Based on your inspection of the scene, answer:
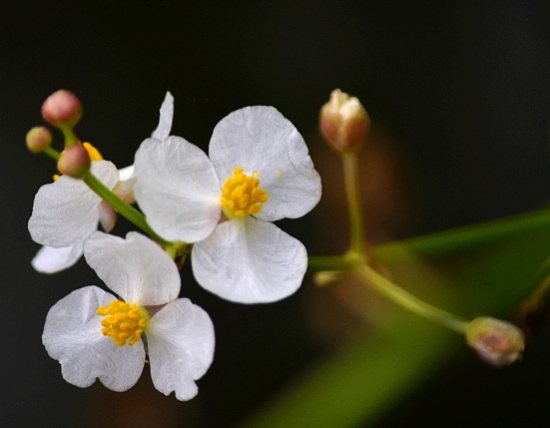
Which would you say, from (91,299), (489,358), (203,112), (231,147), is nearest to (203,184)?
(231,147)

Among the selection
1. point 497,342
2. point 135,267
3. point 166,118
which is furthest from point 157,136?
point 497,342

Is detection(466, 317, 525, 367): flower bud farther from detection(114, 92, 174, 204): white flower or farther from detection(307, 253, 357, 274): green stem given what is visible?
detection(114, 92, 174, 204): white flower

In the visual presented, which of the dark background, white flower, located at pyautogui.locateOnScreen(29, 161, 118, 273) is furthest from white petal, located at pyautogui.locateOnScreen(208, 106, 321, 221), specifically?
the dark background

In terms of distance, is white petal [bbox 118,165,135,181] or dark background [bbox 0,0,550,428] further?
dark background [bbox 0,0,550,428]

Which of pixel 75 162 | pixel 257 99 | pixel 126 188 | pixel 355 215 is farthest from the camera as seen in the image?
pixel 257 99

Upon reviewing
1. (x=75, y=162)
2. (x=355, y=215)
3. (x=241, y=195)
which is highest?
(x=75, y=162)

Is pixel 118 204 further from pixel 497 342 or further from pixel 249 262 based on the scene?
pixel 497 342

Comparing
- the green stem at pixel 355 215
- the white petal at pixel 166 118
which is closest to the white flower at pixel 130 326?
the white petal at pixel 166 118
